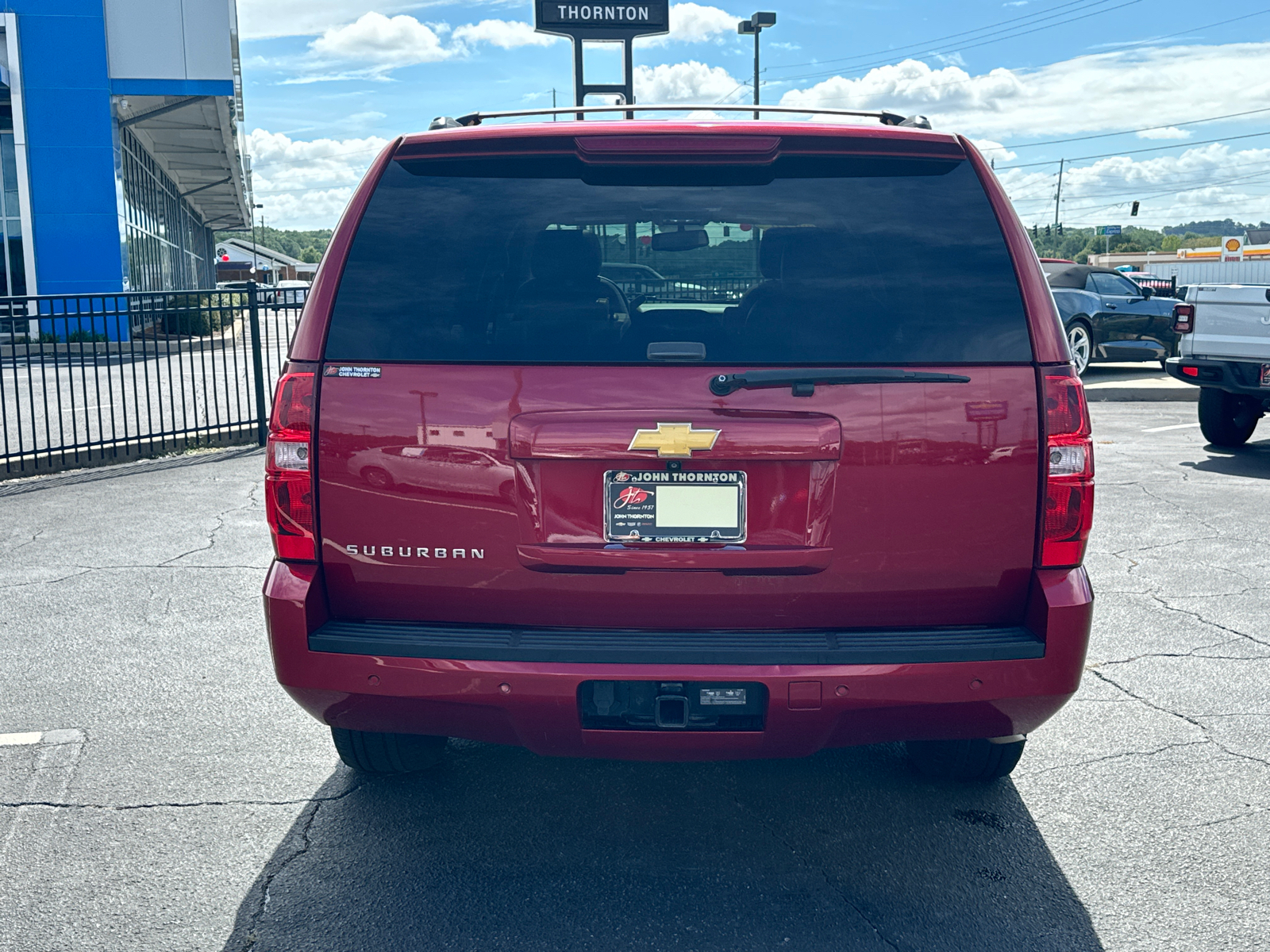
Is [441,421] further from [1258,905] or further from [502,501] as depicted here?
[1258,905]

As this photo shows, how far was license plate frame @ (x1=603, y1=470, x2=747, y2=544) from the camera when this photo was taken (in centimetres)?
275

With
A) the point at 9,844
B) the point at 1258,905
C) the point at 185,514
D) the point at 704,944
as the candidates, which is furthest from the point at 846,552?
the point at 185,514

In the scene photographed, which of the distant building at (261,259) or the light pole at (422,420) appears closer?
the light pole at (422,420)

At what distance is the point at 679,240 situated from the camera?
9.96ft

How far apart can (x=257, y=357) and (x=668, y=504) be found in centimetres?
983

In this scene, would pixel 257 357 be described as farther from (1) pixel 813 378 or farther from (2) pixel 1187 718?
(1) pixel 813 378

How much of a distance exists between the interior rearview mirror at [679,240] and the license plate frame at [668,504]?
0.66m

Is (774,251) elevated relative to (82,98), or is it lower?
lower

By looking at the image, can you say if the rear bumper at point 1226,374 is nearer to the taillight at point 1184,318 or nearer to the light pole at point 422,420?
the taillight at point 1184,318

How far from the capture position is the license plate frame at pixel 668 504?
2.75m

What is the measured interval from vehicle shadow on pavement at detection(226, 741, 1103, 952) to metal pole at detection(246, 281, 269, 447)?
8509 millimetres

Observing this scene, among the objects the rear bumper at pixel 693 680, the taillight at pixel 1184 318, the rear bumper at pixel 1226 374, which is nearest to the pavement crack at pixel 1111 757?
the rear bumper at pixel 693 680

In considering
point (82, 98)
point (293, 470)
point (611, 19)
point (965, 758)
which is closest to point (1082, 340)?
point (611, 19)

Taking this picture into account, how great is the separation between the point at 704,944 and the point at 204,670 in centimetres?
284
